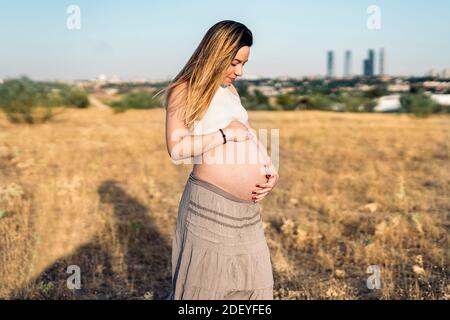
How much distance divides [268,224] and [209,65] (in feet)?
13.6

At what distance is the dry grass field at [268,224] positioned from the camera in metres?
4.97

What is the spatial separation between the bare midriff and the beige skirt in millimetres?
37

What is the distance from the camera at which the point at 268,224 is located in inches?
258

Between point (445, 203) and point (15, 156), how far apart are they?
7.85 m

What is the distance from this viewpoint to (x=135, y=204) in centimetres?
796

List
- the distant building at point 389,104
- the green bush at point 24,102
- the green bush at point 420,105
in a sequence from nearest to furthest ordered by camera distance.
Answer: the green bush at point 24,102 → the green bush at point 420,105 → the distant building at point 389,104

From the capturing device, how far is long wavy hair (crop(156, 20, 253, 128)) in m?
2.58

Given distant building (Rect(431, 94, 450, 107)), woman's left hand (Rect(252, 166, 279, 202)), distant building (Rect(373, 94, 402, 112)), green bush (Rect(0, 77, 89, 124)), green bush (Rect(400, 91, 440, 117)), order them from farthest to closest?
distant building (Rect(373, 94, 402, 112))
distant building (Rect(431, 94, 450, 107))
green bush (Rect(400, 91, 440, 117))
green bush (Rect(0, 77, 89, 124))
woman's left hand (Rect(252, 166, 279, 202))

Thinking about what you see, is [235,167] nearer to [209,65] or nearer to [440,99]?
[209,65]

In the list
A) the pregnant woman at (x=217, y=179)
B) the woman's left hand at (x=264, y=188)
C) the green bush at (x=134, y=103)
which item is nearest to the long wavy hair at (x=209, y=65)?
the pregnant woman at (x=217, y=179)

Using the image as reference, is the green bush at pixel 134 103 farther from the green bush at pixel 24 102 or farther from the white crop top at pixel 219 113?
the white crop top at pixel 219 113

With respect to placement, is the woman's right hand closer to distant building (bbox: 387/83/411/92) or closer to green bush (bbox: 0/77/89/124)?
green bush (bbox: 0/77/89/124)

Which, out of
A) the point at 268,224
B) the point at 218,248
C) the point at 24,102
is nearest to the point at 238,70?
the point at 218,248

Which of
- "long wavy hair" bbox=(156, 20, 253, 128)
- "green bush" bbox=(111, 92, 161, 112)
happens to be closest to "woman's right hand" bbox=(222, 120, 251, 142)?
"long wavy hair" bbox=(156, 20, 253, 128)
